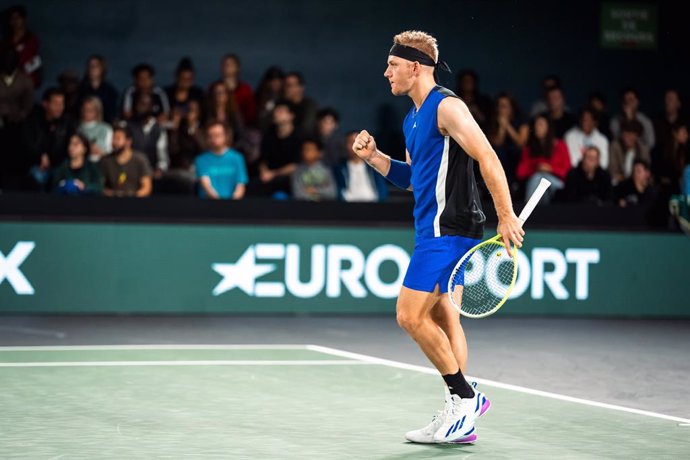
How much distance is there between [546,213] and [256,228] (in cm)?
294

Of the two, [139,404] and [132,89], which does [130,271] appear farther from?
[139,404]

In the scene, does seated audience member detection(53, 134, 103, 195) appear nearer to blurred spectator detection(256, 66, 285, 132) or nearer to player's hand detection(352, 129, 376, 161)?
blurred spectator detection(256, 66, 285, 132)

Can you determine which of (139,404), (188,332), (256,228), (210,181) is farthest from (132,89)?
(139,404)

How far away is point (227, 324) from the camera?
509 inches

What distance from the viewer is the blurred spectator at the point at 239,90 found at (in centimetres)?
1636

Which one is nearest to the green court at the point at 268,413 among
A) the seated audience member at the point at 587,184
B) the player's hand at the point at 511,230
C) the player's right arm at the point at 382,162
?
the player's hand at the point at 511,230

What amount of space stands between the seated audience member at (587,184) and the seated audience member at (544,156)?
0.23 meters

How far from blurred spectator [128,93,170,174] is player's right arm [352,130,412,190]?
25.6ft

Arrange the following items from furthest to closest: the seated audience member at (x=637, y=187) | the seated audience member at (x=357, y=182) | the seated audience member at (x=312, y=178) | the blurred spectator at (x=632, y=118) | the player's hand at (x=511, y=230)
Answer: the blurred spectator at (x=632, y=118)
the seated audience member at (x=637, y=187)
the seated audience member at (x=357, y=182)
the seated audience member at (x=312, y=178)
the player's hand at (x=511, y=230)

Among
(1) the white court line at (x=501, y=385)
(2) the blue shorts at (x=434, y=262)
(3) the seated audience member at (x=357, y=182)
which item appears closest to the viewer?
(2) the blue shorts at (x=434, y=262)

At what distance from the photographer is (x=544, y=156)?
15594 millimetres

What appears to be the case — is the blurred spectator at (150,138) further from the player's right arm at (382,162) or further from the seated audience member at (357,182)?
the player's right arm at (382,162)

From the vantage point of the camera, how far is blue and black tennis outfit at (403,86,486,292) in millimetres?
7117

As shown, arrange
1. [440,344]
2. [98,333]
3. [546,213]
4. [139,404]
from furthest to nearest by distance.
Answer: [546,213] → [98,333] → [139,404] → [440,344]
